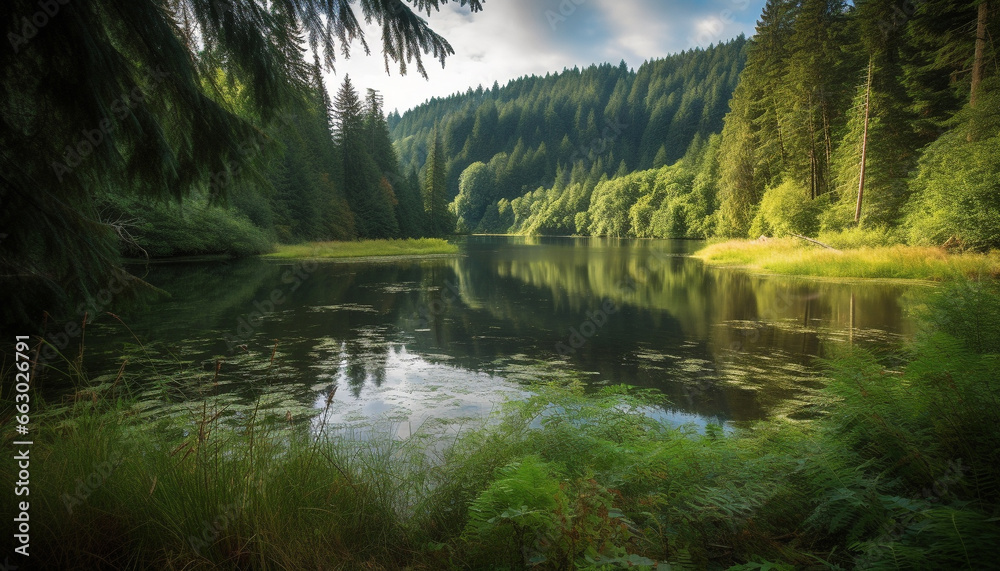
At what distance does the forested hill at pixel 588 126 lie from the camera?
12575cm

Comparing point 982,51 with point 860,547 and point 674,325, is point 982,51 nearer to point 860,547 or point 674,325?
point 674,325

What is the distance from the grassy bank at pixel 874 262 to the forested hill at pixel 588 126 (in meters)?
87.7

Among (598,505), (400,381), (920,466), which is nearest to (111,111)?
(598,505)

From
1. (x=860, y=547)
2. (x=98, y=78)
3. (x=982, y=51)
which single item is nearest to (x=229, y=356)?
(x=98, y=78)

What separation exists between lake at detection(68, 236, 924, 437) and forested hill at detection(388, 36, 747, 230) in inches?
3844

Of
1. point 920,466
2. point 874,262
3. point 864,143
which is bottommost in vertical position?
point 920,466

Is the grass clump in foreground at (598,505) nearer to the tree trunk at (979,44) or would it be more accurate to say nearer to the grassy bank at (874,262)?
the grassy bank at (874,262)

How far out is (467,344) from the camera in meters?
9.93

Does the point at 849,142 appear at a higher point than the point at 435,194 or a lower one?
lower

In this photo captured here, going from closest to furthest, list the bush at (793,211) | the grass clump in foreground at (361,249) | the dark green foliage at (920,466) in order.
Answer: the dark green foliage at (920,466), the bush at (793,211), the grass clump in foreground at (361,249)

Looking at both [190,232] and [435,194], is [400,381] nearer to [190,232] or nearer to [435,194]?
[190,232]

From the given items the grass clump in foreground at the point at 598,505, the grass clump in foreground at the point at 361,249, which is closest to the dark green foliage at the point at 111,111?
the grass clump in foreground at the point at 598,505

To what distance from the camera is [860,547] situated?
1.66m

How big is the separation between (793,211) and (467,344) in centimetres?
3189
